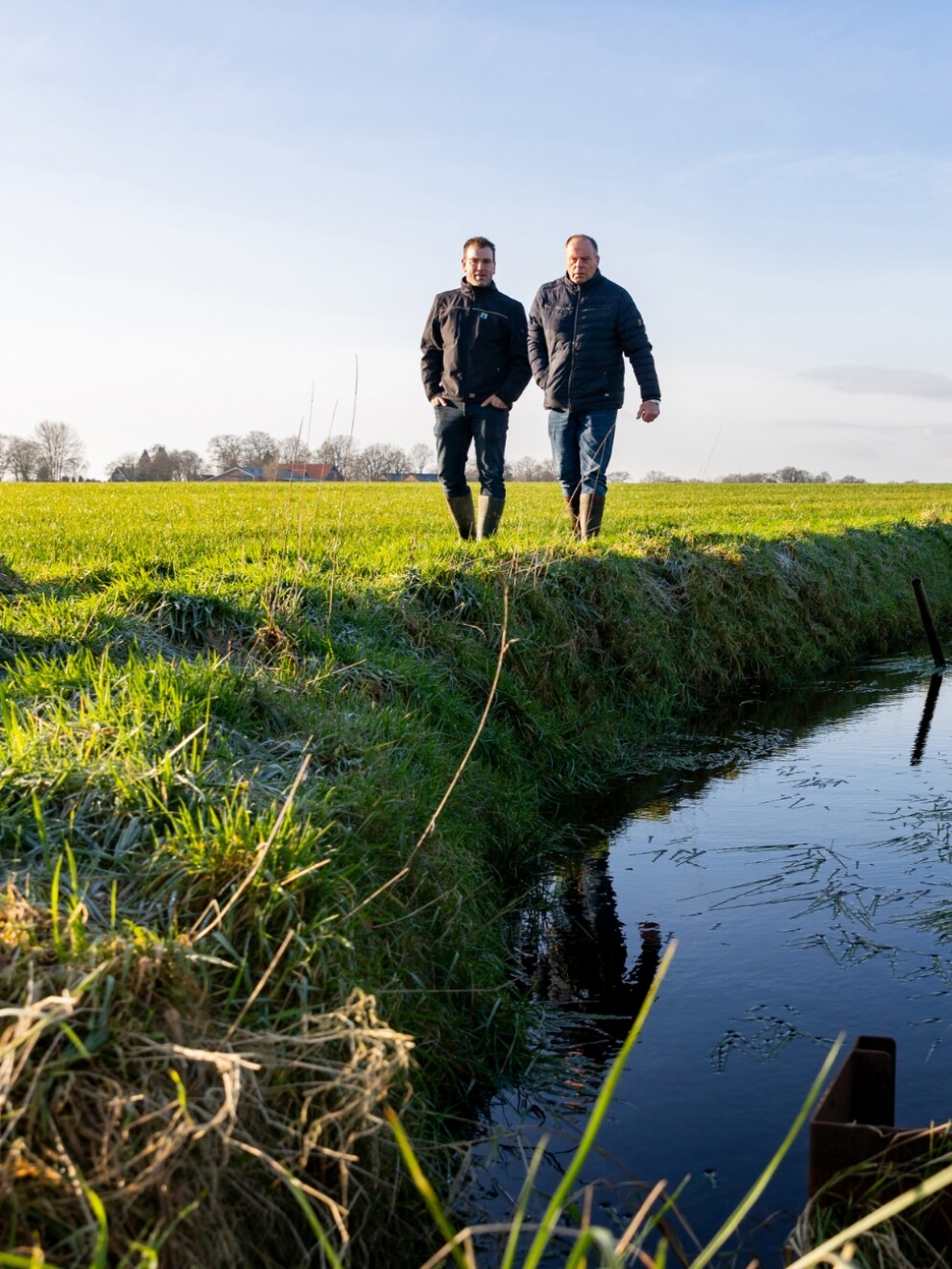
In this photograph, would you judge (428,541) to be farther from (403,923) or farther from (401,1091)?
(401,1091)

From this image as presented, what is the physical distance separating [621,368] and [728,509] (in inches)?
399

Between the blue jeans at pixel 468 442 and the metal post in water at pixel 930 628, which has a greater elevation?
the blue jeans at pixel 468 442

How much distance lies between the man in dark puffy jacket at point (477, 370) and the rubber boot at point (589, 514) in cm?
72

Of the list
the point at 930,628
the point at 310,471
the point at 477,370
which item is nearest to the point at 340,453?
the point at 310,471

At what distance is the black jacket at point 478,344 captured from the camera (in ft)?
30.9

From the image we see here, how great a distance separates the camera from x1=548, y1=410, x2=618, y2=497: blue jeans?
9719mm

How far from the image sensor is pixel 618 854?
239 inches

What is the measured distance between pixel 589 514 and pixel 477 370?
161 cm

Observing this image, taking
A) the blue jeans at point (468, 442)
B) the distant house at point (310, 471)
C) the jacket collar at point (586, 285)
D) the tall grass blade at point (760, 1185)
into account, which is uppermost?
the jacket collar at point (586, 285)

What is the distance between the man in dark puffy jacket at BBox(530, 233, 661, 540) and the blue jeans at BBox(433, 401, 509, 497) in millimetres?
582

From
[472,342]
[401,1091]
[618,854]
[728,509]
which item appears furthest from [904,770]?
[728,509]

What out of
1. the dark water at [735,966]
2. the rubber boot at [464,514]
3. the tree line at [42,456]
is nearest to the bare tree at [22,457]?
the tree line at [42,456]

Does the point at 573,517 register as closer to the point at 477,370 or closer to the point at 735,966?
the point at 477,370

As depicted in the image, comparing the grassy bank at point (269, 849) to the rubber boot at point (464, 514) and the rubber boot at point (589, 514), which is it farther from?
the rubber boot at point (464, 514)
